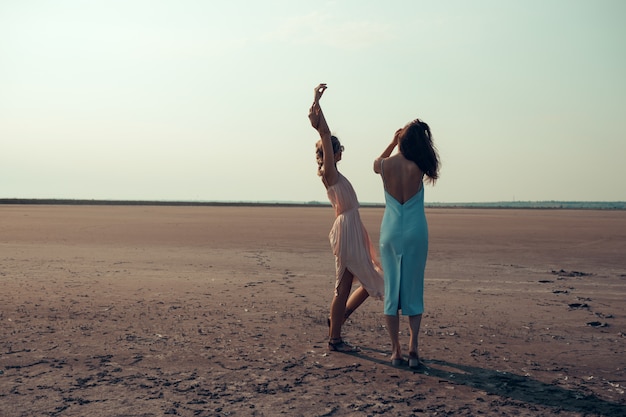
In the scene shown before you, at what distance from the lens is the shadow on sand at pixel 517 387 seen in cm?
417

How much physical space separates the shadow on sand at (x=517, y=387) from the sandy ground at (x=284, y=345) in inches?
0.7

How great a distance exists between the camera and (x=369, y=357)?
543cm

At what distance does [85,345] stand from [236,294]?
3.28m

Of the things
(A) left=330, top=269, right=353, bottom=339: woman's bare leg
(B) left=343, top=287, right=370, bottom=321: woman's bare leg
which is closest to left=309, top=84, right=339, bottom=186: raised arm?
(A) left=330, top=269, right=353, bottom=339: woman's bare leg

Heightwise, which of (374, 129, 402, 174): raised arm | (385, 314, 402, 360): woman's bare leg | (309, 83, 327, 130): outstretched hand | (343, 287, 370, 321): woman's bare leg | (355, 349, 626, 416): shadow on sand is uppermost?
(309, 83, 327, 130): outstretched hand

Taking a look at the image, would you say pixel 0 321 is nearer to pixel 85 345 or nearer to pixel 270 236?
pixel 85 345

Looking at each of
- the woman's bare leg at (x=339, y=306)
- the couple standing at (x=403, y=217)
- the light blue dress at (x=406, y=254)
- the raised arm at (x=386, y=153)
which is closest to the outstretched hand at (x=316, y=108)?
the couple standing at (x=403, y=217)

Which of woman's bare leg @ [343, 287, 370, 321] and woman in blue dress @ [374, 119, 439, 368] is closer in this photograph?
woman in blue dress @ [374, 119, 439, 368]

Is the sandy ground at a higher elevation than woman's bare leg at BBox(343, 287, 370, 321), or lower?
lower

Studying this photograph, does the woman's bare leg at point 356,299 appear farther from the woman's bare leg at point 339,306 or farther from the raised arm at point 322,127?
the raised arm at point 322,127

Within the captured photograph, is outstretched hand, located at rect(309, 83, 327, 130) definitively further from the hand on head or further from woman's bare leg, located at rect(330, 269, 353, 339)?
woman's bare leg, located at rect(330, 269, 353, 339)

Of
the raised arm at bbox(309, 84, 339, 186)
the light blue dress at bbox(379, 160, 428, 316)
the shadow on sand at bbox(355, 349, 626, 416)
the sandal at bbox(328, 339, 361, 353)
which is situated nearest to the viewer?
the shadow on sand at bbox(355, 349, 626, 416)

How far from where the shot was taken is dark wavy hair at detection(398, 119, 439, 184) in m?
5.11

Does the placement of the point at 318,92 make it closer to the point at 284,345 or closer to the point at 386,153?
the point at 386,153
